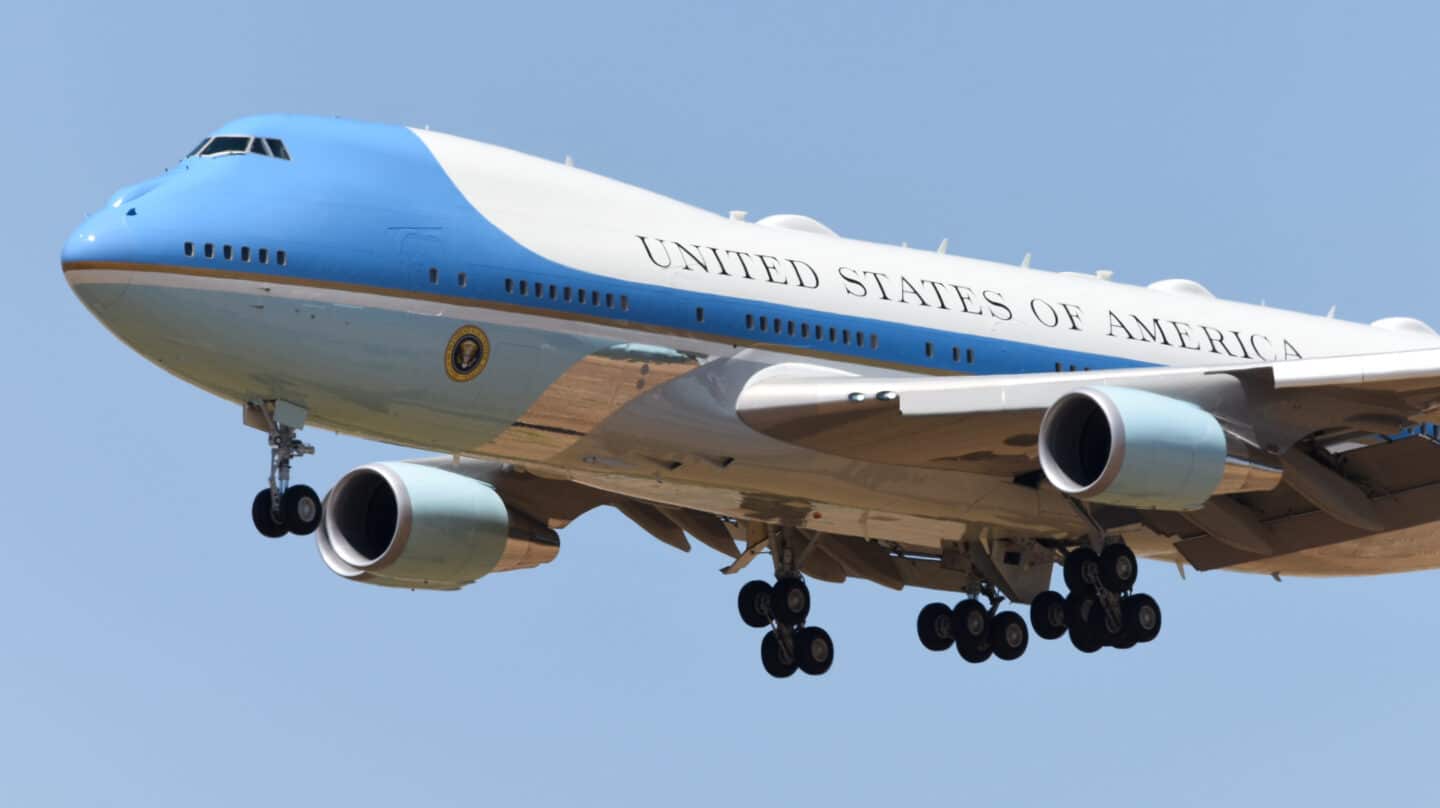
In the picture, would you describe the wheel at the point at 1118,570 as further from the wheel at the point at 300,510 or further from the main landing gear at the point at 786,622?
the wheel at the point at 300,510

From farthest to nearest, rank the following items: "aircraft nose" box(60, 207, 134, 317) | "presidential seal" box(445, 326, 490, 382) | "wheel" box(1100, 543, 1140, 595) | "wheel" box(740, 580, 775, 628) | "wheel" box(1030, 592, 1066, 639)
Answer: "wheel" box(740, 580, 775, 628) → "wheel" box(1030, 592, 1066, 639) → "wheel" box(1100, 543, 1140, 595) → "presidential seal" box(445, 326, 490, 382) → "aircraft nose" box(60, 207, 134, 317)

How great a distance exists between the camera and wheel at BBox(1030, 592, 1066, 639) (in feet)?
123

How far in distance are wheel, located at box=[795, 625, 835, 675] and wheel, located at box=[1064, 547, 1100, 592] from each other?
418cm

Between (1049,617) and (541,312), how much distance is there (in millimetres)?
10070

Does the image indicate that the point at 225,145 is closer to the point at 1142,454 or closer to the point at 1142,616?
the point at 1142,454

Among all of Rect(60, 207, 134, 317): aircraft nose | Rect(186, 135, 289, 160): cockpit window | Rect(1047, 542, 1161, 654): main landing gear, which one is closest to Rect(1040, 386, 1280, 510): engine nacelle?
Rect(1047, 542, 1161, 654): main landing gear

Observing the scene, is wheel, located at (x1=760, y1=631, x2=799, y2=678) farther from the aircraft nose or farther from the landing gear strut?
the aircraft nose

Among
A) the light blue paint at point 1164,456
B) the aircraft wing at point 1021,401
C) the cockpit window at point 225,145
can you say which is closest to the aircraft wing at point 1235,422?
the aircraft wing at point 1021,401

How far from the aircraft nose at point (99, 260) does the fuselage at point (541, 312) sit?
0.08ft

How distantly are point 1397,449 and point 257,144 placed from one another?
15.1 meters

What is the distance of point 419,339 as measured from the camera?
30.7m

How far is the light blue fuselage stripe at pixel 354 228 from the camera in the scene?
1175 inches

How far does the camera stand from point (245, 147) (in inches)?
1219

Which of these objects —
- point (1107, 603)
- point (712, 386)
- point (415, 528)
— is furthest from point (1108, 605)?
point (415, 528)
